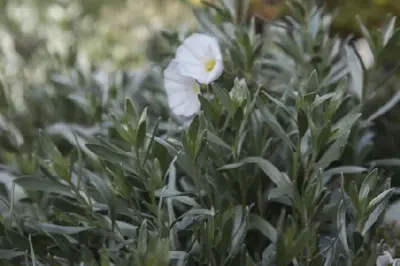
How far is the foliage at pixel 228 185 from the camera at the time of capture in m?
0.62

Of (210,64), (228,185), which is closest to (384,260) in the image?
(228,185)

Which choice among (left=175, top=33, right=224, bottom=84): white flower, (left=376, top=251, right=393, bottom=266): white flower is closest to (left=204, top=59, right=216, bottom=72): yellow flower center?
(left=175, top=33, right=224, bottom=84): white flower

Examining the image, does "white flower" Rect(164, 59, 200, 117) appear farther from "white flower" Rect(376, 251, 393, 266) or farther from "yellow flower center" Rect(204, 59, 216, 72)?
"white flower" Rect(376, 251, 393, 266)

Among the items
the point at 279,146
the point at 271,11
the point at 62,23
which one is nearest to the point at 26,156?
the point at 279,146

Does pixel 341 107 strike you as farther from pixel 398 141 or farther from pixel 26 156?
pixel 26 156

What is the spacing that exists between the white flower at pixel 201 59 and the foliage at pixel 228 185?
2 cm

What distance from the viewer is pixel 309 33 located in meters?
0.87

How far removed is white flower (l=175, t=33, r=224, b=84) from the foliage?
0.02 m

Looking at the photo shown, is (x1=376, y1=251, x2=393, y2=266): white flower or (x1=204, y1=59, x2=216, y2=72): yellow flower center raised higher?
(x1=204, y1=59, x2=216, y2=72): yellow flower center

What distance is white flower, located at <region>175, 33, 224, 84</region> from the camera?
737mm

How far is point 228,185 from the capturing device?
2.42 ft

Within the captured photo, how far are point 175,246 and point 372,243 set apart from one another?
257 millimetres

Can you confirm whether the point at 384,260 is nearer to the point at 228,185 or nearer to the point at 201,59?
the point at 228,185

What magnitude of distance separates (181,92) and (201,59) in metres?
0.06
